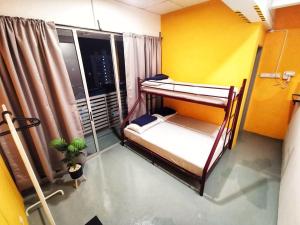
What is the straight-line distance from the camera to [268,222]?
160 centimetres

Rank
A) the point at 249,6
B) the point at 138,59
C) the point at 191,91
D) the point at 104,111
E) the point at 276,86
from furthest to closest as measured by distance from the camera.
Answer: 1. the point at 104,111
2. the point at 138,59
3. the point at 276,86
4. the point at 191,91
5. the point at 249,6

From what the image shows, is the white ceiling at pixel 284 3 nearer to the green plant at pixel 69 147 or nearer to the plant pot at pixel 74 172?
the green plant at pixel 69 147

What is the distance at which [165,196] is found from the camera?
1.93 m

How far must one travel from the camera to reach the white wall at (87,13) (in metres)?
1.68

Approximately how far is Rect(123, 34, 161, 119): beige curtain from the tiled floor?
138cm

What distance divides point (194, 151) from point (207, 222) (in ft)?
2.74

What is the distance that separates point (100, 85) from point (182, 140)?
2247 mm

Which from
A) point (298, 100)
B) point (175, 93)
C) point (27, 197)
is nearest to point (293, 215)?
point (175, 93)

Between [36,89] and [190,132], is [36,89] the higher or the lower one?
the higher one

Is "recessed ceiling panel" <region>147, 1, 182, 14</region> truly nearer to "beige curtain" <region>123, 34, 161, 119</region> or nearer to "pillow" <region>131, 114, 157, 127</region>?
"beige curtain" <region>123, 34, 161, 119</region>

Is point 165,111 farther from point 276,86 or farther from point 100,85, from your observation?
point 276,86

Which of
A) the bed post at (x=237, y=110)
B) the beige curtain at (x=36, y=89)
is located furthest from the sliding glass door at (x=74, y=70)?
the bed post at (x=237, y=110)

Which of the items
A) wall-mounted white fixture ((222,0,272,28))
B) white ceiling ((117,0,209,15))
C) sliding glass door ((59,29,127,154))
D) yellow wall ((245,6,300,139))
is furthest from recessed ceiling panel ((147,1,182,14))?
yellow wall ((245,6,300,139))

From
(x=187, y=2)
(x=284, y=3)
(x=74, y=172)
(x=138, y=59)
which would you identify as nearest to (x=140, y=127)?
(x=74, y=172)
